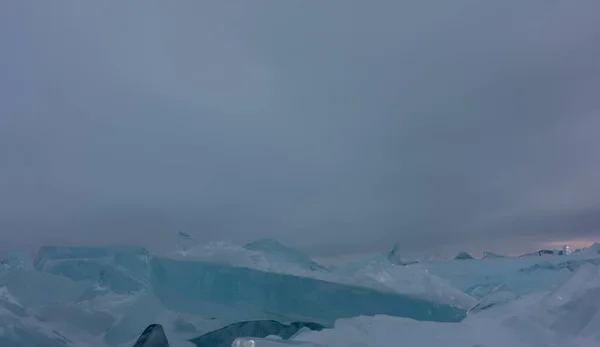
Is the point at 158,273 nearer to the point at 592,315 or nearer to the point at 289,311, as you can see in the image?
the point at 289,311

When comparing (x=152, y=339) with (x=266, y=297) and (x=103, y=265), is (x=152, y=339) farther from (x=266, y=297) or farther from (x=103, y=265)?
(x=103, y=265)

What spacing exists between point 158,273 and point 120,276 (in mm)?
1510

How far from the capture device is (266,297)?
17.2 feet

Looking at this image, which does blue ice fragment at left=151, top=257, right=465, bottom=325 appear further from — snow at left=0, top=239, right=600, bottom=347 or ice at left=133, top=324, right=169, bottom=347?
ice at left=133, top=324, right=169, bottom=347

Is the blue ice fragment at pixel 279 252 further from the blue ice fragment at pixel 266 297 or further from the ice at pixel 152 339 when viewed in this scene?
the ice at pixel 152 339

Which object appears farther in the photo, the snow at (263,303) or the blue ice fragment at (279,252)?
the blue ice fragment at (279,252)

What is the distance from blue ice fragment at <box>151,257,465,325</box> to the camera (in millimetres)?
5027

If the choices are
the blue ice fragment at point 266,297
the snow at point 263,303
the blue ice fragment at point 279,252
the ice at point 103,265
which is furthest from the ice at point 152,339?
the ice at point 103,265

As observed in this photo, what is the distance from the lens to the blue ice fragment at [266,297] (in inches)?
198

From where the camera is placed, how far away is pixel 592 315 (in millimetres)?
3271

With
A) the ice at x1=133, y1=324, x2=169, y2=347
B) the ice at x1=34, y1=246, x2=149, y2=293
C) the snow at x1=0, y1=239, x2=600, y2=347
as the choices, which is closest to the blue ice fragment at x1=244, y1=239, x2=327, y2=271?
the snow at x1=0, y1=239, x2=600, y2=347

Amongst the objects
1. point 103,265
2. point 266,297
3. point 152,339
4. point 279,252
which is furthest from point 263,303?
point 103,265

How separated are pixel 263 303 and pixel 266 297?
74 millimetres

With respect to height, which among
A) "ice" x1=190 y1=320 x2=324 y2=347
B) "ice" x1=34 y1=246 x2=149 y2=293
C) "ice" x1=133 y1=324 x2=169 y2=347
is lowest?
"ice" x1=34 y1=246 x2=149 y2=293
